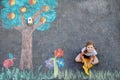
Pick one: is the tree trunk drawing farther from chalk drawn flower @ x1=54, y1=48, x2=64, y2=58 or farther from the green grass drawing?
chalk drawn flower @ x1=54, y1=48, x2=64, y2=58

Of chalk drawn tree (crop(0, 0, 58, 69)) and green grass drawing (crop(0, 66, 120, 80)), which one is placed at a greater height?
chalk drawn tree (crop(0, 0, 58, 69))

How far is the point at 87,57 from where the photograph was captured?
3711 millimetres

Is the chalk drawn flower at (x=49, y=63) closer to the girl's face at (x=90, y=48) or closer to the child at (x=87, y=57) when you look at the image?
the child at (x=87, y=57)

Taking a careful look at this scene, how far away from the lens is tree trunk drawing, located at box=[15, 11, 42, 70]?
377 centimetres

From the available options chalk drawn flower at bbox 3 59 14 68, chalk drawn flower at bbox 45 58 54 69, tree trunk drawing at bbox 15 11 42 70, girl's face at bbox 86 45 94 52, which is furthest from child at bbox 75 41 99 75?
chalk drawn flower at bbox 3 59 14 68

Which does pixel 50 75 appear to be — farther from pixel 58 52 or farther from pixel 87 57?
pixel 87 57

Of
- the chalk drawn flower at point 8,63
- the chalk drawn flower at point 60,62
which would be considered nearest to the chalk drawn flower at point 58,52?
the chalk drawn flower at point 60,62

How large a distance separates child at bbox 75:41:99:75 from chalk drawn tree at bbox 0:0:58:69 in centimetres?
62

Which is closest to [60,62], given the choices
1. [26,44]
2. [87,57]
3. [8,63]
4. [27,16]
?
[87,57]

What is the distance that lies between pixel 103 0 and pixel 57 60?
1.08 metres

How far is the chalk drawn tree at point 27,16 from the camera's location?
12.9 ft

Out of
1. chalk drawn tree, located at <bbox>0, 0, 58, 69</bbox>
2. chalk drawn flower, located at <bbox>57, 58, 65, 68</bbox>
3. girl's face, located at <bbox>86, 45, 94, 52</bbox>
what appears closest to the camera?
girl's face, located at <bbox>86, 45, 94, 52</bbox>

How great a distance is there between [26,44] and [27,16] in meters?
0.40

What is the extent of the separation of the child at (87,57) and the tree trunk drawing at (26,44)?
2.03 feet
